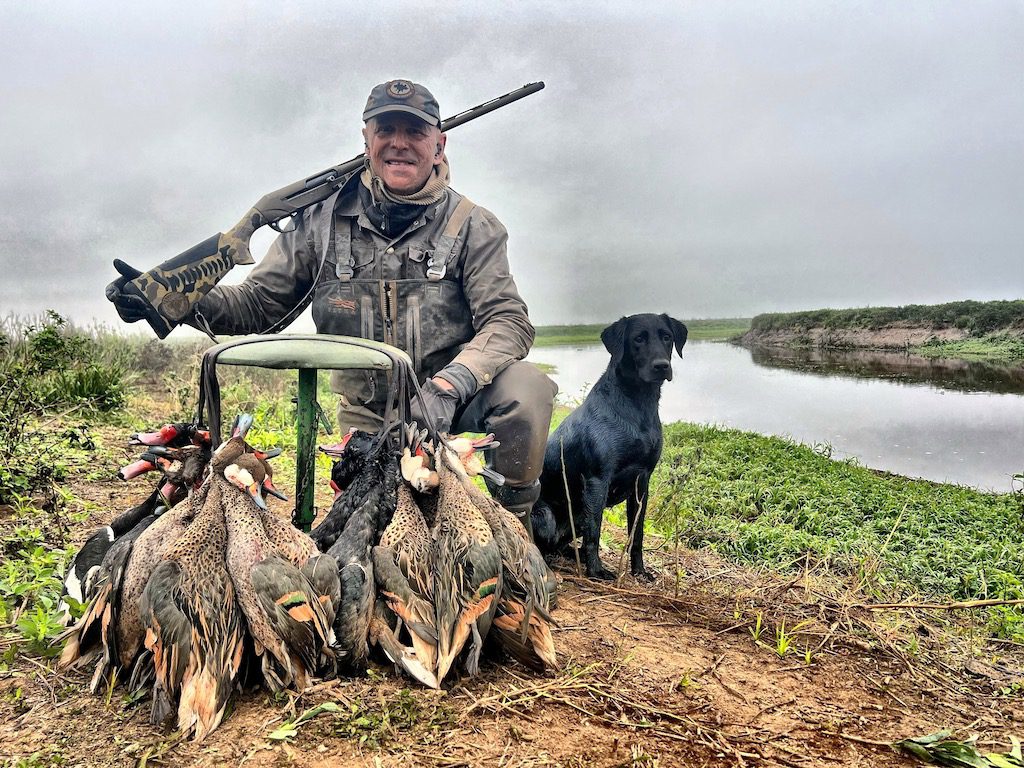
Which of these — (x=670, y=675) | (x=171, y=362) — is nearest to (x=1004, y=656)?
(x=670, y=675)

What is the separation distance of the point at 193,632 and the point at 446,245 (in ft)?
9.62

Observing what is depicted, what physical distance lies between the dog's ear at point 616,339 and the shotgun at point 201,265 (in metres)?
2.20

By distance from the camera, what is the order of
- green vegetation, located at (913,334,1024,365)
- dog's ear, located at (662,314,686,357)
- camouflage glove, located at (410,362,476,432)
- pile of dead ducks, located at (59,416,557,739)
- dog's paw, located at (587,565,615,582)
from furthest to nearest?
green vegetation, located at (913,334,1024,365) < dog's ear, located at (662,314,686,357) < dog's paw, located at (587,565,615,582) < camouflage glove, located at (410,362,476,432) < pile of dead ducks, located at (59,416,557,739)

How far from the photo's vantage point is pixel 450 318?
477 centimetres

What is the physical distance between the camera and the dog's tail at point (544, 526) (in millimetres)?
5324

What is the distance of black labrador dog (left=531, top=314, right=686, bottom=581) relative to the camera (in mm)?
5102

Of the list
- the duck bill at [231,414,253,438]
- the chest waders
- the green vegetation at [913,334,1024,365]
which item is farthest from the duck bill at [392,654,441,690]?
the green vegetation at [913,334,1024,365]

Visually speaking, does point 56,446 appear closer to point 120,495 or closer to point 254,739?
point 120,495

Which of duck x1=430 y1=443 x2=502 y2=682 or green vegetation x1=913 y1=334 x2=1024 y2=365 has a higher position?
green vegetation x1=913 y1=334 x2=1024 y2=365

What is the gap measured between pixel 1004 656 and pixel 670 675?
2.53 metres

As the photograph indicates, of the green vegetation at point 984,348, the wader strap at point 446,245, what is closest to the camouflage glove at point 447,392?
the wader strap at point 446,245

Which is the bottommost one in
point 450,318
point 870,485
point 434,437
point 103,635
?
point 870,485

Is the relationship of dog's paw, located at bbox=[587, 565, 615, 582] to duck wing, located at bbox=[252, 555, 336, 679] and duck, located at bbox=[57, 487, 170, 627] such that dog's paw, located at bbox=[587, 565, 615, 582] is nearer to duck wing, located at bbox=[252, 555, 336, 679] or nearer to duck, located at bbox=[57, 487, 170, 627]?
duck wing, located at bbox=[252, 555, 336, 679]

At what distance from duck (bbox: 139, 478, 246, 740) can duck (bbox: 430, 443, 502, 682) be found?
29.1 inches
